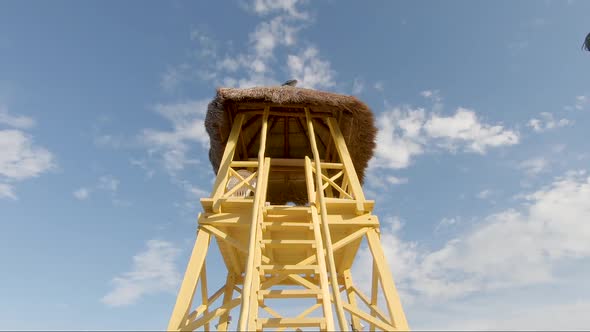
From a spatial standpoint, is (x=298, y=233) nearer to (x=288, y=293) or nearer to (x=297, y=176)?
(x=288, y=293)

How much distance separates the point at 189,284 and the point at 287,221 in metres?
1.85

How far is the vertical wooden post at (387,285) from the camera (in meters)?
4.68

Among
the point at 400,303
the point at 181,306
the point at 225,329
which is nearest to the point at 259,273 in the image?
the point at 181,306

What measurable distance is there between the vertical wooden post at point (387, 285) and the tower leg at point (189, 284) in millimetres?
2546

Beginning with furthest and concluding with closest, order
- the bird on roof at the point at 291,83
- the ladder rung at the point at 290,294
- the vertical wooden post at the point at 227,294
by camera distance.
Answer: the bird on roof at the point at 291,83 < the vertical wooden post at the point at 227,294 < the ladder rung at the point at 290,294

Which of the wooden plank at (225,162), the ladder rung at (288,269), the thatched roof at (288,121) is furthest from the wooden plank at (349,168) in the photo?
the wooden plank at (225,162)

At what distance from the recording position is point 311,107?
25.1ft

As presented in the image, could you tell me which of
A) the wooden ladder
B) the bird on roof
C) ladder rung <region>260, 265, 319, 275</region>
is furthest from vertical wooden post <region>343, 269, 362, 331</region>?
the bird on roof

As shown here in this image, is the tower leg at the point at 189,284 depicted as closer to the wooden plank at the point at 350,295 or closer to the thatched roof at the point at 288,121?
the thatched roof at the point at 288,121

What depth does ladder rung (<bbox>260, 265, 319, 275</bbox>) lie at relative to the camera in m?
5.07

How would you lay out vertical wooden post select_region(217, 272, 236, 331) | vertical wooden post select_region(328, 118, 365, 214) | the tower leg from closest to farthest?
the tower leg < vertical wooden post select_region(328, 118, 365, 214) < vertical wooden post select_region(217, 272, 236, 331)

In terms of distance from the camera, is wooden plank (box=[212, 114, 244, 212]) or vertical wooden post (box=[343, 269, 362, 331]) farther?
vertical wooden post (box=[343, 269, 362, 331])

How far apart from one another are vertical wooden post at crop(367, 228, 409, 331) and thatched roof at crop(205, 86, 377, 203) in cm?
291

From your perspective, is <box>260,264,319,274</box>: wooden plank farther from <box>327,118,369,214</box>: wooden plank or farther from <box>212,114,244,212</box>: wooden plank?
<box>212,114,244,212</box>: wooden plank
